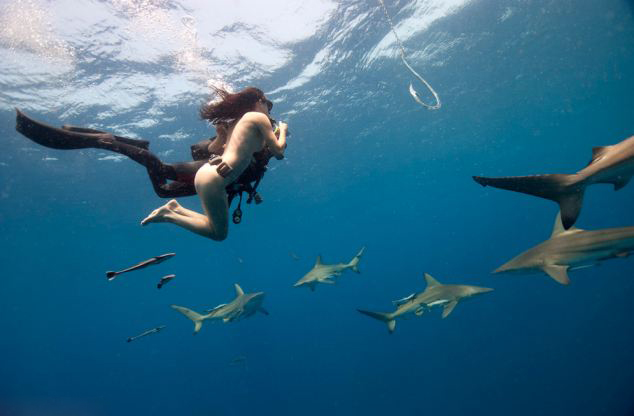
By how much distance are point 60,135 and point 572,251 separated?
27.9 feet

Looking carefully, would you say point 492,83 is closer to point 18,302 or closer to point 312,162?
point 312,162

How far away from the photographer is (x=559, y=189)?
402 centimetres

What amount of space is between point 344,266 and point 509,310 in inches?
1260

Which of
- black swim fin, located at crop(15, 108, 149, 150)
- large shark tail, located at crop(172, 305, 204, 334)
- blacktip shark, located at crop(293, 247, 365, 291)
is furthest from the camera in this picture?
large shark tail, located at crop(172, 305, 204, 334)

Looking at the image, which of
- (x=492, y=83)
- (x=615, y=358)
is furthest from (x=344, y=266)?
(x=492, y=83)

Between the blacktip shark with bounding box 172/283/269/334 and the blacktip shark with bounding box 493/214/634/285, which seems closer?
the blacktip shark with bounding box 493/214/634/285

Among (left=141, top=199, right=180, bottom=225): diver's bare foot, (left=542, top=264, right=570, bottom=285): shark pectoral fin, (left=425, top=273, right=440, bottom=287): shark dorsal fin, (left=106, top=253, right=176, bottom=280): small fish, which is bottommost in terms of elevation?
(left=425, top=273, right=440, bottom=287): shark dorsal fin

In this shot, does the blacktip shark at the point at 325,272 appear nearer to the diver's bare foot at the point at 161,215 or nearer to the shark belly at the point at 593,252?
the shark belly at the point at 593,252

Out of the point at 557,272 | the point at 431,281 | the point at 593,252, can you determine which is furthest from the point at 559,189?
the point at 431,281

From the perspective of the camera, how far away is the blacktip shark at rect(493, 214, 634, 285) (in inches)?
215

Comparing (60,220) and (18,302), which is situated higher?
(60,220)

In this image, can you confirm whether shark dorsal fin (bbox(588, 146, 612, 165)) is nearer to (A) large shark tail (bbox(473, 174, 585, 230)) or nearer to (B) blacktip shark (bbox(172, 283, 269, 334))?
(A) large shark tail (bbox(473, 174, 585, 230))

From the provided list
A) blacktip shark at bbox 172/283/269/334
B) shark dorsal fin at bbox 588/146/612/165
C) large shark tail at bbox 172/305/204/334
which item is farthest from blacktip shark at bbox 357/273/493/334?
large shark tail at bbox 172/305/204/334

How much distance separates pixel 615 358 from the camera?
84.4 ft
